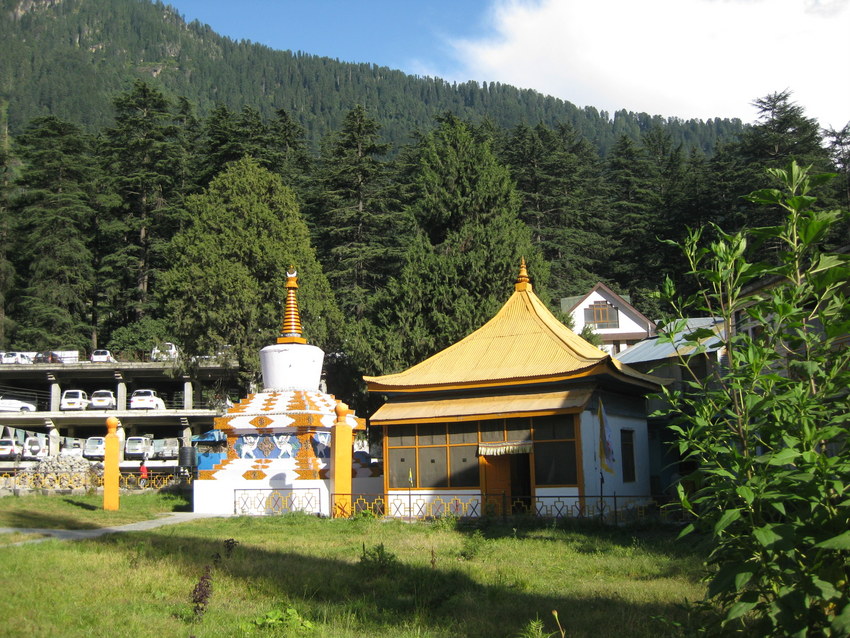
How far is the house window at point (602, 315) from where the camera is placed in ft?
185

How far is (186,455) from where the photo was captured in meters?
37.7

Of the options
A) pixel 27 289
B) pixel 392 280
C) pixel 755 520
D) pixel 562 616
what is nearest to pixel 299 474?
pixel 392 280

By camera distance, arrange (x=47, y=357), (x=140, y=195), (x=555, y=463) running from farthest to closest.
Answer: (x=140, y=195), (x=47, y=357), (x=555, y=463)

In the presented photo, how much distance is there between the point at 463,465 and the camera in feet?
82.8

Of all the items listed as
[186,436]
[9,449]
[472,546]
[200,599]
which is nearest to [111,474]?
[472,546]

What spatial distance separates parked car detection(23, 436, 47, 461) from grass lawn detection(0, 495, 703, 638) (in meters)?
32.2

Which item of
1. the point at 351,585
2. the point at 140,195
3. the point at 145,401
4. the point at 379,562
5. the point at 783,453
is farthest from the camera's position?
the point at 140,195

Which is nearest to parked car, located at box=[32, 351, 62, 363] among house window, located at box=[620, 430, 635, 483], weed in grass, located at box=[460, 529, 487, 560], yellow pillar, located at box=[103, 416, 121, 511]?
yellow pillar, located at box=[103, 416, 121, 511]

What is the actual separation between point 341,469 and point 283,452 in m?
3.40

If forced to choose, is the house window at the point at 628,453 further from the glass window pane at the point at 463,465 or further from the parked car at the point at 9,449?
the parked car at the point at 9,449

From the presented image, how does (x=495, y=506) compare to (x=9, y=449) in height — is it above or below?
below

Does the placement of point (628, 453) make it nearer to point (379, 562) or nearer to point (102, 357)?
point (379, 562)

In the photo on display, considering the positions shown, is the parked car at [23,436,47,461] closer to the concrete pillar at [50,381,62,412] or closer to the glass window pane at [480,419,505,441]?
the concrete pillar at [50,381,62,412]

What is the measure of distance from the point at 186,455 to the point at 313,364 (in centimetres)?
1092
